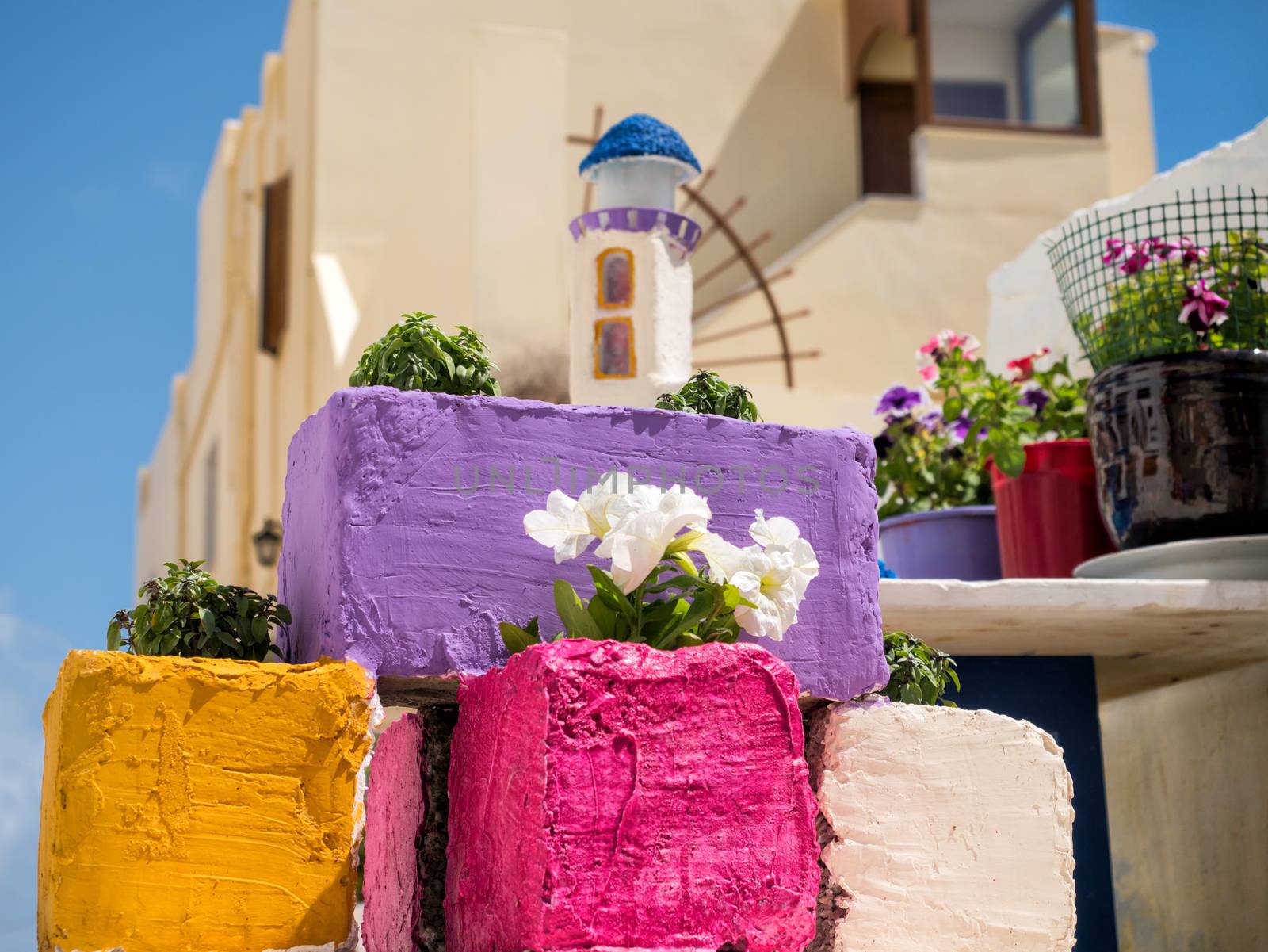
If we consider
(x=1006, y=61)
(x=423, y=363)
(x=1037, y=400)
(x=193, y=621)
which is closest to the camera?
(x=193, y=621)

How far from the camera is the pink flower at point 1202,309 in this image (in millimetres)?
4324

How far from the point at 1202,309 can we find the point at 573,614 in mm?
2476

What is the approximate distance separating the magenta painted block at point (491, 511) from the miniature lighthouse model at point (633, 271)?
215 cm

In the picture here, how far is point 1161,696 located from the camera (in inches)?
198

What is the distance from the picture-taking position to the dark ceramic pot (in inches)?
164

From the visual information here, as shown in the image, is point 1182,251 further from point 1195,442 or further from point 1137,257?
point 1195,442

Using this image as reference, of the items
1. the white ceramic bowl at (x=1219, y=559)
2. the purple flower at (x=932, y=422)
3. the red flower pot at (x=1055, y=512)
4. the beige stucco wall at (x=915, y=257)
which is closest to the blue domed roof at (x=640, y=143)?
the purple flower at (x=932, y=422)

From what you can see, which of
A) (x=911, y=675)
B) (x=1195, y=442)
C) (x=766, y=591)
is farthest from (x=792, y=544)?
(x=1195, y=442)

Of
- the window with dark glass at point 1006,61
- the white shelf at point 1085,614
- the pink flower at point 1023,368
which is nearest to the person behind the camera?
the white shelf at point 1085,614

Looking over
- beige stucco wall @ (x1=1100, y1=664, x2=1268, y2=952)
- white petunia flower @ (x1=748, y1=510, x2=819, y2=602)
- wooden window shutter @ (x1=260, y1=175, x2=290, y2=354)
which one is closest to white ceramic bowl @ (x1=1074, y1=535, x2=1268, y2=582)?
beige stucco wall @ (x1=1100, y1=664, x2=1268, y2=952)

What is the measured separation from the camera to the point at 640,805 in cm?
232

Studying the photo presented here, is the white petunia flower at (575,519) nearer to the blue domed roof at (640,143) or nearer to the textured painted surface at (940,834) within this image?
the textured painted surface at (940,834)

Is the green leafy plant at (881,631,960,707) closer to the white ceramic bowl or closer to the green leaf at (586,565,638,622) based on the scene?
the green leaf at (586,565,638,622)

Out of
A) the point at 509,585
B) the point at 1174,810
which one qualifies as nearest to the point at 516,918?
the point at 509,585
